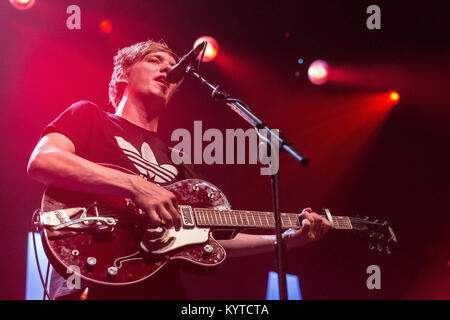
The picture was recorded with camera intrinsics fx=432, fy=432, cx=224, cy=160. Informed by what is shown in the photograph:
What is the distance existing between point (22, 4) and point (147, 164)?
101 inches

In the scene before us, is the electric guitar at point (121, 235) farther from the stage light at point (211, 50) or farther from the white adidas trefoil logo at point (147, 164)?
the stage light at point (211, 50)

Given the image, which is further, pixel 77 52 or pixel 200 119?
pixel 200 119

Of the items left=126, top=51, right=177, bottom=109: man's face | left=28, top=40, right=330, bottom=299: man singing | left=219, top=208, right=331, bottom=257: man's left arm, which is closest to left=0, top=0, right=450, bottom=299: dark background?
left=28, top=40, right=330, bottom=299: man singing

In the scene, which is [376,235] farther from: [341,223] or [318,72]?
[318,72]

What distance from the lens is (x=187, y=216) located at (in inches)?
94.0

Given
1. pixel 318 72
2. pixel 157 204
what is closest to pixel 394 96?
pixel 318 72

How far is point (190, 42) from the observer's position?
4.75 m

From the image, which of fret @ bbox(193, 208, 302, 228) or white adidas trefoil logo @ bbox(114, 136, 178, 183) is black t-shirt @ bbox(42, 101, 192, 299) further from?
fret @ bbox(193, 208, 302, 228)

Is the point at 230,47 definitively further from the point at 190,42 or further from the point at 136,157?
the point at 136,157

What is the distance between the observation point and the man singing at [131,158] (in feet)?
7.04

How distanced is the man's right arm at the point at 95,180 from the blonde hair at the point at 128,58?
1283 millimetres

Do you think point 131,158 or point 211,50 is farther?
point 211,50
